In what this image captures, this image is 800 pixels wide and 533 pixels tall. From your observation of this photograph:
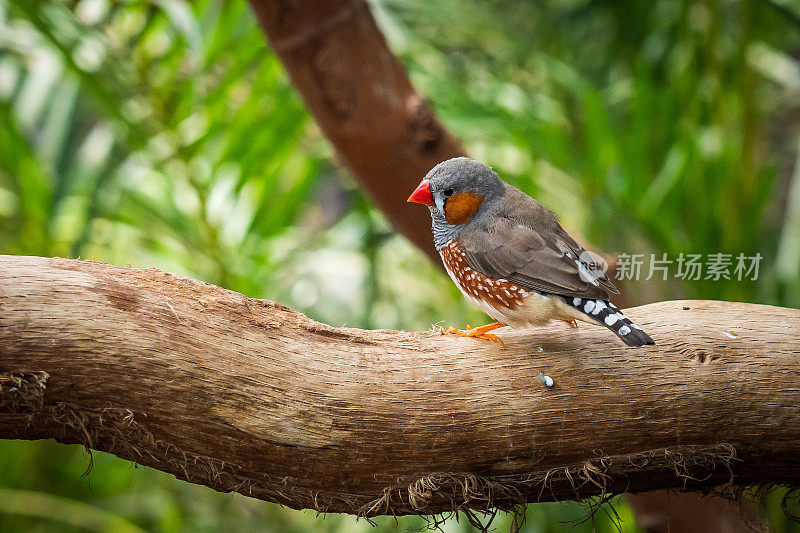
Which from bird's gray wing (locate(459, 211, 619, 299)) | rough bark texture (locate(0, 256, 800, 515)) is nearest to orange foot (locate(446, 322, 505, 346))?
rough bark texture (locate(0, 256, 800, 515))

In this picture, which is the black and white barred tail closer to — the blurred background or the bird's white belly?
the bird's white belly

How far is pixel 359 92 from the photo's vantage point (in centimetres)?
238

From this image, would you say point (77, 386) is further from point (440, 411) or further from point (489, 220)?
point (489, 220)

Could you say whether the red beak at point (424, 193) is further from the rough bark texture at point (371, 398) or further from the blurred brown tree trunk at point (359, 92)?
the blurred brown tree trunk at point (359, 92)

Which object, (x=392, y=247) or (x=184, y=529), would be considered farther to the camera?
(x=392, y=247)

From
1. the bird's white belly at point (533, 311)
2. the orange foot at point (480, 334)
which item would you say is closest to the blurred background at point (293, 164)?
the orange foot at point (480, 334)

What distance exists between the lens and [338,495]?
163 centimetres

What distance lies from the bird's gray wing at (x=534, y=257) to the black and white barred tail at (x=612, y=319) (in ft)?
0.07

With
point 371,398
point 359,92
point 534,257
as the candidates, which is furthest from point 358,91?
point 371,398

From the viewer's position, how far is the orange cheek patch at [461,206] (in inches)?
75.0

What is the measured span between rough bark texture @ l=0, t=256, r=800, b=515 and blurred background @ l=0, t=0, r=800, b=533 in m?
0.99

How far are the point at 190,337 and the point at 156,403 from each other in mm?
159

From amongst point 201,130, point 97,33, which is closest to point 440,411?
point 201,130

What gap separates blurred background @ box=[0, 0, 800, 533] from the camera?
2.72 m
